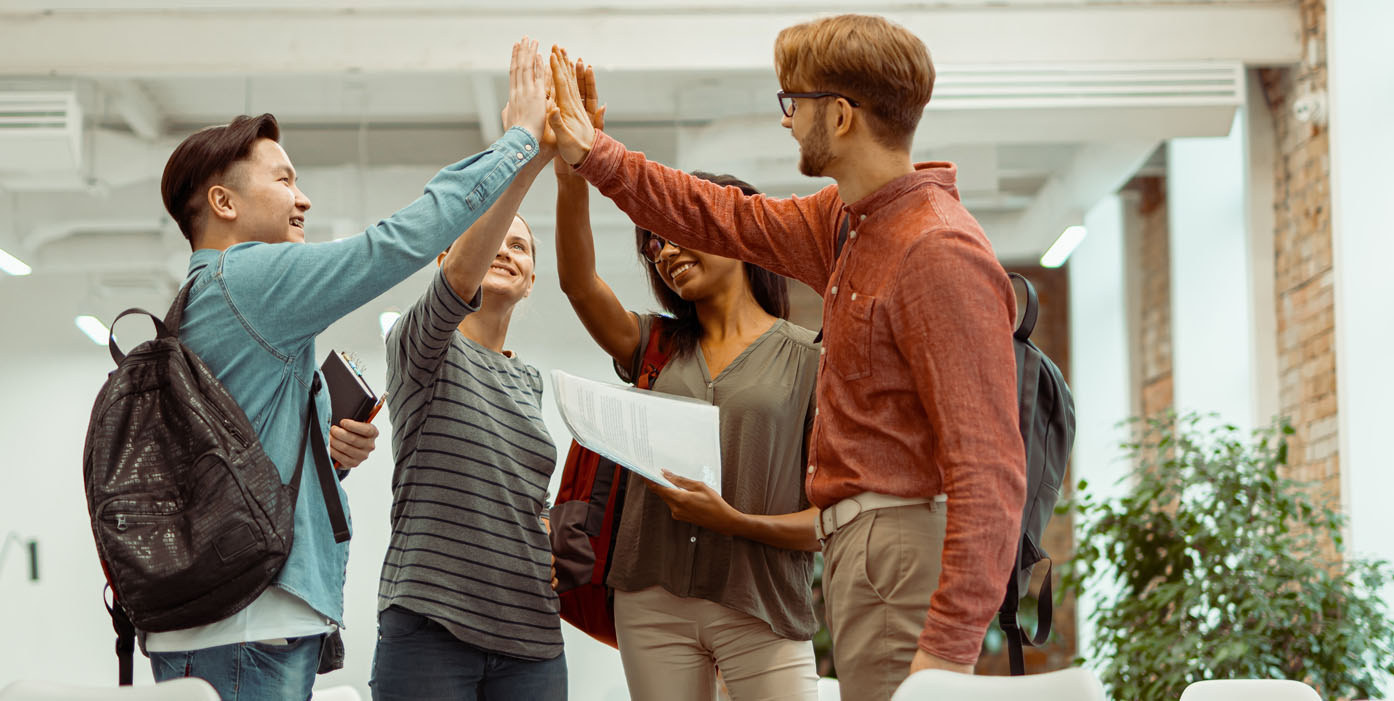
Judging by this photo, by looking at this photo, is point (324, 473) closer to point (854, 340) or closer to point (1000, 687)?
point (854, 340)

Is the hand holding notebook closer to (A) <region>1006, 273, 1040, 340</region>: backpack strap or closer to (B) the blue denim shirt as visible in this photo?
(B) the blue denim shirt

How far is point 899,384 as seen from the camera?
1543mm

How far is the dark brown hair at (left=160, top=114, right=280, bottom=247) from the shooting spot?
179cm

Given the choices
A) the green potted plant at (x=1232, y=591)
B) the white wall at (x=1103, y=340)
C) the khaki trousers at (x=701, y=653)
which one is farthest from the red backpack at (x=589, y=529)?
the white wall at (x=1103, y=340)

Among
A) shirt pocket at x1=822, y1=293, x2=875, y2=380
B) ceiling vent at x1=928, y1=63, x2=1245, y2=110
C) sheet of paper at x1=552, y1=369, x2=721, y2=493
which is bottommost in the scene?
sheet of paper at x1=552, y1=369, x2=721, y2=493

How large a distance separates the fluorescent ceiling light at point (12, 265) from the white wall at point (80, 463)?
2.7 inches

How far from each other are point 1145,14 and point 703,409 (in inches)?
143

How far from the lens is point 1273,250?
5.14 m


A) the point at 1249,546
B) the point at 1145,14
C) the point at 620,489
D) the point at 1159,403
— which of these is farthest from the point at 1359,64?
the point at 620,489

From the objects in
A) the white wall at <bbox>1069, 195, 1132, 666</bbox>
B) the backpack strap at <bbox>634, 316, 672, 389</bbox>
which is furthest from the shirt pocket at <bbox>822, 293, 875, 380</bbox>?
the white wall at <bbox>1069, 195, 1132, 666</bbox>

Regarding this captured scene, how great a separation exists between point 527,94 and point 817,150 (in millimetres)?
483

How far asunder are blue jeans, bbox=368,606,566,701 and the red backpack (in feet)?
0.53

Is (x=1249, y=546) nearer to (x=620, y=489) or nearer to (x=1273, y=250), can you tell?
(x=1273, y=250)

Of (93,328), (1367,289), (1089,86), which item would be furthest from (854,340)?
(93,328)
